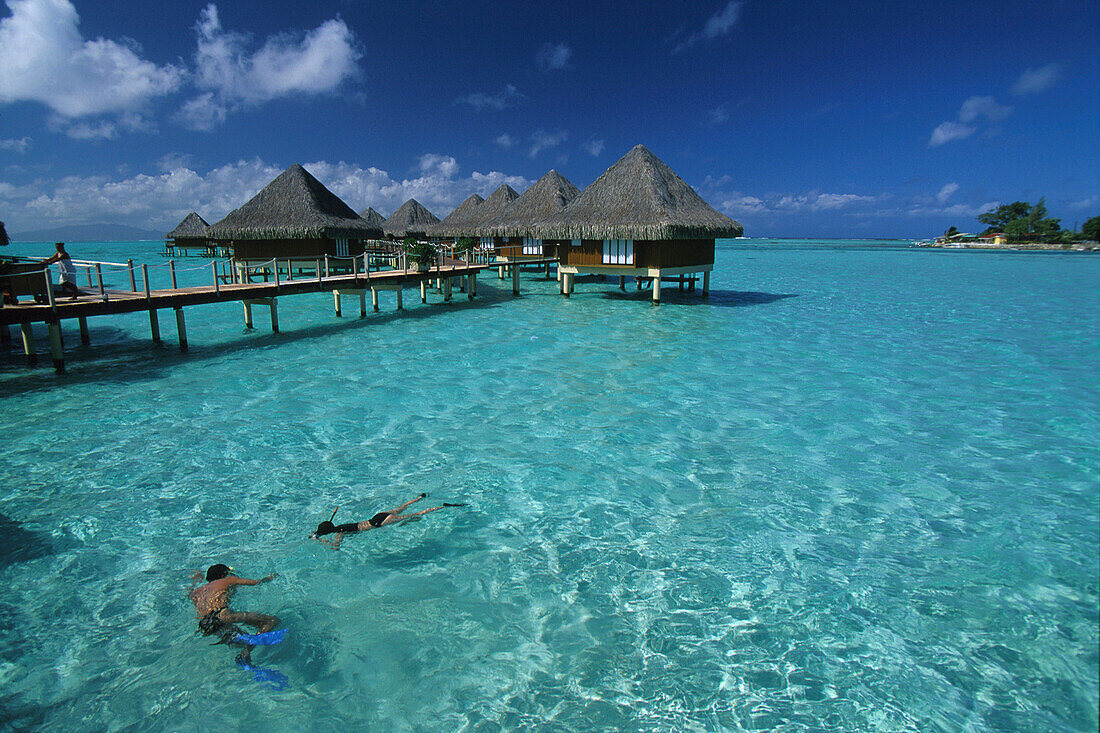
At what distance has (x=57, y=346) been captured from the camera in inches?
439

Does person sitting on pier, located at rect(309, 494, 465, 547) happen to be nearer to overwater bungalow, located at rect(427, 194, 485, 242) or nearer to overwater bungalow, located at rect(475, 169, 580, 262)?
overwater bungalow, located at rect(475, 169, 580, 262)

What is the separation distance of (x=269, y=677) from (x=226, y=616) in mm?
791

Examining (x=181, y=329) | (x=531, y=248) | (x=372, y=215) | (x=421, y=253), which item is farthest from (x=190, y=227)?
(x=181, y=329)

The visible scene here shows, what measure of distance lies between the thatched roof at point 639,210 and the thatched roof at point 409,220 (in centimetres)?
1940

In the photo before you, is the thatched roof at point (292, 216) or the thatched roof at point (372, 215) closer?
the thatched roof at point (292, 216)

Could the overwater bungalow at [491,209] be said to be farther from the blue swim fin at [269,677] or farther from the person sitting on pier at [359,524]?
the blue swim fin at [269,677]

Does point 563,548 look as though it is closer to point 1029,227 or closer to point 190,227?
point 190,227

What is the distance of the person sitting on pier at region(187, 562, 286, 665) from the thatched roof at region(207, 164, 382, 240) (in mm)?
19598

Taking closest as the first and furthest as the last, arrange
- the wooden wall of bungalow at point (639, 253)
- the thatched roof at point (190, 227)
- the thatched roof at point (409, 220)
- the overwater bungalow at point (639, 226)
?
1. the overwater bungalow at point (639, 226)
2. the wooden wall of bungalow at point (639, 253)
3. the thatched roof at point (409, 220)
4. the thatched roof at point (190, 227)

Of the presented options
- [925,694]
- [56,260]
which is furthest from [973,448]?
[56,260]

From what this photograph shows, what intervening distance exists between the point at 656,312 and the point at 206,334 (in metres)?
14.1

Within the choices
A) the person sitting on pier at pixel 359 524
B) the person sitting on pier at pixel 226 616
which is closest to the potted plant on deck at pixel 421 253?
the person sitting on pier at pixel 359 524

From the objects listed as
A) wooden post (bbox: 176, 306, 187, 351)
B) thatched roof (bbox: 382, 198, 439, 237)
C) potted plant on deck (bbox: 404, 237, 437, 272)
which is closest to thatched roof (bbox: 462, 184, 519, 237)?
thatched roof (bbox: 382, 198, 439, 237)

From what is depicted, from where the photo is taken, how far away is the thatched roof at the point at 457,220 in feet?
114
